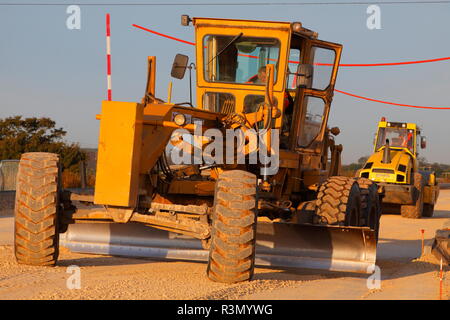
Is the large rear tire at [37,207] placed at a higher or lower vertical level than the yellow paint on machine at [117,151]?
lower

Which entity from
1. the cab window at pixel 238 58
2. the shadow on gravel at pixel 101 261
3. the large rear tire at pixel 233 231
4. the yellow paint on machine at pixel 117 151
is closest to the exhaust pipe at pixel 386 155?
the cab window at pixel 238 58

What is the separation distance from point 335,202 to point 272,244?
1.22 m

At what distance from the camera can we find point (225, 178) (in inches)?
320

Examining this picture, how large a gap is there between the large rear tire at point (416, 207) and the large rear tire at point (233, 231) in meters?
15.5

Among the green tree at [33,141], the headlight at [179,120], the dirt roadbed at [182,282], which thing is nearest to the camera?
the dirt roadbed at [182,282]

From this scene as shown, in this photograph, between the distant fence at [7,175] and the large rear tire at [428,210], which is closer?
the distant fence at [7,175]

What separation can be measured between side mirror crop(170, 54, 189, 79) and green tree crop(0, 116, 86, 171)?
22.8 meters

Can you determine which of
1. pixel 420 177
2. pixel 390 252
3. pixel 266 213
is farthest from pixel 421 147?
pixel 266 213

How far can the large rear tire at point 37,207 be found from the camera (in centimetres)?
861

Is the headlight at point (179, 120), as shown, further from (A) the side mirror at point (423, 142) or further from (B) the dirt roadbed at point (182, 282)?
(A) the side mirror at point (423, 142)

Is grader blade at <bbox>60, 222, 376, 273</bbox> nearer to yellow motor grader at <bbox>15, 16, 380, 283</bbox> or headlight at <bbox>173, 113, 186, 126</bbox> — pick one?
yellow motor grader at <bbox>15, 16, 380, 283</bbox>

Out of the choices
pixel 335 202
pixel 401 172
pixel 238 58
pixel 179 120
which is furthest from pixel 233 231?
pixel 401 172

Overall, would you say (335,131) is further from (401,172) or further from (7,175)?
(7,175)

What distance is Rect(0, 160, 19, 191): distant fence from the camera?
22172mm
